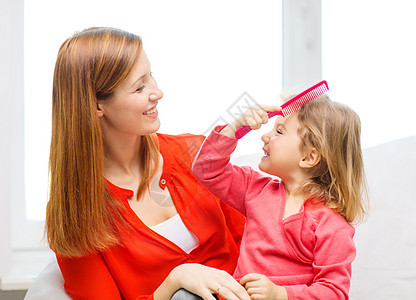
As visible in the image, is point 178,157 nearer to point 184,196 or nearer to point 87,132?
point 184,196

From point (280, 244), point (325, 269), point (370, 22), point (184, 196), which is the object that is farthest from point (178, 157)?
point (370, 22)

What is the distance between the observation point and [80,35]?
1380mm

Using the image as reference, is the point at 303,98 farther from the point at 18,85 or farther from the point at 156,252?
the point at 18,85

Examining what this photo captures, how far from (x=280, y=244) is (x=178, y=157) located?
0.46 metres

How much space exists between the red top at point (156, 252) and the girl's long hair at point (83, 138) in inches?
1.9

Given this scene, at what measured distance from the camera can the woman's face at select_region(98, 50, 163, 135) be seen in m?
1.36

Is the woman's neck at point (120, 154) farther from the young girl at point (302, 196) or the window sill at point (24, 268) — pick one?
the window sill at point (24, 268)

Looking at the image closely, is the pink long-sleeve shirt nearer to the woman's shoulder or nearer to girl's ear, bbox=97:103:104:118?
the woman's shoulder

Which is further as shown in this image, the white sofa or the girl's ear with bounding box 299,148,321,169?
the white sofa

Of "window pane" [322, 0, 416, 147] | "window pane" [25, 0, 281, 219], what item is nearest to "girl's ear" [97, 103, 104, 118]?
"window pane" [25, 0, 281, 219]

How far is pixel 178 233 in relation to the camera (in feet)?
4.80

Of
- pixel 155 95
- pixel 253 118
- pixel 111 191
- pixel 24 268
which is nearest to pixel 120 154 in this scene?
pixel 111 191

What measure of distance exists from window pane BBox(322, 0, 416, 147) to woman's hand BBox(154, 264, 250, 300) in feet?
4.04

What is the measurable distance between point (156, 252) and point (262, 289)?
1.23 ft
